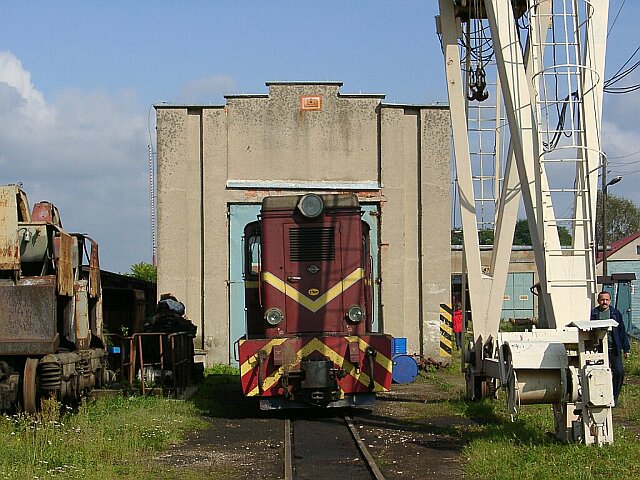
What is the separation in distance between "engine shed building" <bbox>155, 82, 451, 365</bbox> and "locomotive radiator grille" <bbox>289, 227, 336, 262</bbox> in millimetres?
7846

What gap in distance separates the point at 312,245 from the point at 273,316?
44.2 inches

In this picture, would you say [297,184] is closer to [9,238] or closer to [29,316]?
[9,238]

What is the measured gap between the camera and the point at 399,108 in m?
21.9

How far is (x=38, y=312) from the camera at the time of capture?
37.0ft

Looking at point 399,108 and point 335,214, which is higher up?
point 399,108

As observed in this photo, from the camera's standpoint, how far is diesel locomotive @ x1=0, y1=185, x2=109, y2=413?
11211 millimetres

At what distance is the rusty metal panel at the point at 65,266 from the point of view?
39.0ft

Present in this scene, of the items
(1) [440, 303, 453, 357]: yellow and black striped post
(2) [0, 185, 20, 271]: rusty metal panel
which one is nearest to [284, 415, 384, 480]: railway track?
(2) [0, 185, 20, 271]: rusty metal panel

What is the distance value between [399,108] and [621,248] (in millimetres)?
49358

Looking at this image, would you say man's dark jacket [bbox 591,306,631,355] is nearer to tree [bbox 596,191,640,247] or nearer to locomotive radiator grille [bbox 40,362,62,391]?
locomotive radiator grille [bbox 40,362,62,391]

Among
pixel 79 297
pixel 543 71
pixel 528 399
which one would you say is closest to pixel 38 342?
pixel 79 297

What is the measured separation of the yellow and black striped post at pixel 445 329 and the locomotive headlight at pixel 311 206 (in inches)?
343

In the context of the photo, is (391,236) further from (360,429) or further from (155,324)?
(360,429)

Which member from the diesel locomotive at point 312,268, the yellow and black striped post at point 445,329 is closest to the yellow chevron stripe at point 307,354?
the diesel locomotive at point 312,268
